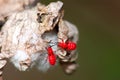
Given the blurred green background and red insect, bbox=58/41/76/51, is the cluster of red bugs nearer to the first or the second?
red insect, bbox=58/41/76/51

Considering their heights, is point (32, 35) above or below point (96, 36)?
above

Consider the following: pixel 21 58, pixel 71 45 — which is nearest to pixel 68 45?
pixel 71 45

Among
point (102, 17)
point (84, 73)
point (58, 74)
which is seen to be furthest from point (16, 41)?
point (102, 17)

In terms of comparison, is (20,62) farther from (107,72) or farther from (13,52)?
(107,72)

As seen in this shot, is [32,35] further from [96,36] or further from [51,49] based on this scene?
[96,36]

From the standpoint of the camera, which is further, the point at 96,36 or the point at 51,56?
the point at 96,36
